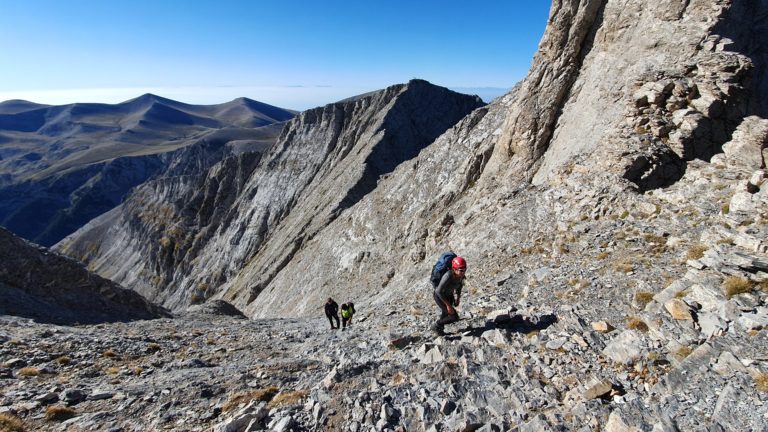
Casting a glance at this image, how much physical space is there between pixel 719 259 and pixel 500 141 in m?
24.2

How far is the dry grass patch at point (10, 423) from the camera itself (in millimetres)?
9234

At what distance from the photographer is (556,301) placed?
509 inches

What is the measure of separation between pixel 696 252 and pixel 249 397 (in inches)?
510

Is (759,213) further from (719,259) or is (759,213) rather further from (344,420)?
(344,420)

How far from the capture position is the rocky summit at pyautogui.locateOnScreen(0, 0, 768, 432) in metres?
8.53

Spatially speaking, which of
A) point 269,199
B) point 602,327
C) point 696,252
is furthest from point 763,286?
point 269,199


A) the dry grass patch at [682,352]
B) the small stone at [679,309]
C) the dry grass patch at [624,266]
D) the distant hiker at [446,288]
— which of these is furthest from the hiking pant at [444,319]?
the dry grass patch at [682,352]

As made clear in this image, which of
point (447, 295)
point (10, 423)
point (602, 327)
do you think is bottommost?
point (10, 423)

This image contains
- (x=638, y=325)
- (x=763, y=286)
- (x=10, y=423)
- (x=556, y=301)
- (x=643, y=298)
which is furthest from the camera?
(x=556, y=301)

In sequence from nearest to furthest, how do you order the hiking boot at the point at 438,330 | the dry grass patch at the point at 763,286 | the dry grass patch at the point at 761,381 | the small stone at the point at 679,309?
the dry grass patch at the point at 761,381, the dry grass patch at the point at 763,286, the small stone at the point at 679,309, the hiking boot at the point at 438,330

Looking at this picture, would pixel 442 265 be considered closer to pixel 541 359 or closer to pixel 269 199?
pixel 541 359

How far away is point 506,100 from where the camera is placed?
45.4 m

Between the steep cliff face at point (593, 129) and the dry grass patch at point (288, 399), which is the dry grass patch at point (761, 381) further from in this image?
the dry grass patch at point (288, 399)

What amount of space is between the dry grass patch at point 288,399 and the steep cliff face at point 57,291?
2364 cm
